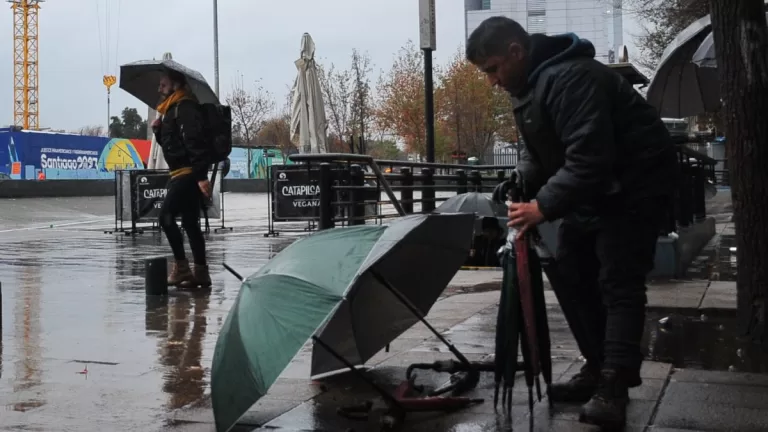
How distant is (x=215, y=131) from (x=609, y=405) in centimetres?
573

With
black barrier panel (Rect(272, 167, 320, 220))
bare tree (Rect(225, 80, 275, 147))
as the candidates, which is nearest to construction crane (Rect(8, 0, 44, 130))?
bare tree (Rect(225, 80, 275, 147))

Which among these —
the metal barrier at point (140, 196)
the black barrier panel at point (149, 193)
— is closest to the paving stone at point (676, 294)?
the metal barrier at point (140, 196)

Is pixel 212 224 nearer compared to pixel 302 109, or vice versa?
pixel 212 224

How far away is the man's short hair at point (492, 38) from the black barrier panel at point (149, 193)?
565 inches

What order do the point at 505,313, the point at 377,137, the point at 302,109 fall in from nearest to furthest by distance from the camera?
the point at 505,313
the point at 302,109
the point at 377,137

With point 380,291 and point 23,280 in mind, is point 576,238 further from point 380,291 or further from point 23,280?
point 23,280

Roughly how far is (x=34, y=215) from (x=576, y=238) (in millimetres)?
21636

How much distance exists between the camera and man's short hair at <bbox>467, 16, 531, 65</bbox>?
412cm

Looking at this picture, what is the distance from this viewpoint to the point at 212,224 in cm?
2048

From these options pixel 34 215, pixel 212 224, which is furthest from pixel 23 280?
pixel 34 215

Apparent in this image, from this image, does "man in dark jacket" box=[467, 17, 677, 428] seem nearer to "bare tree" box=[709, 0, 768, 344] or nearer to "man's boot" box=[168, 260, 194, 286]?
"bare tree" box=[709, 0, 768, 344]

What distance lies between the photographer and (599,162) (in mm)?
3916

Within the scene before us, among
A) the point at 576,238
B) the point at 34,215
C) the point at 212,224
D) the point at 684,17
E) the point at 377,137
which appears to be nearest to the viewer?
the point at 576,238

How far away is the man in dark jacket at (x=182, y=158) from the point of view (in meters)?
8.76
